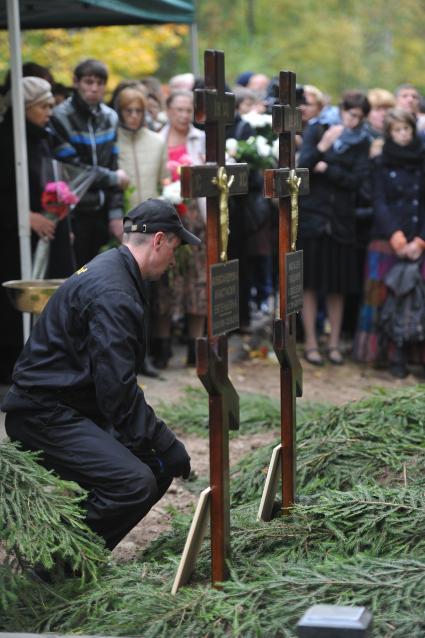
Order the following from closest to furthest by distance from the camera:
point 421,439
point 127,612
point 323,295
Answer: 1. point 127,612
2. point 421,439
3. point 323,295

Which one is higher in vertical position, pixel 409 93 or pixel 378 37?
pixel 378 37

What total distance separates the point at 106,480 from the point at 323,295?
250 inches

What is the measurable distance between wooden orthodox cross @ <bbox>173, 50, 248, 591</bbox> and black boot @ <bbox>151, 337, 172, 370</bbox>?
5263 mm

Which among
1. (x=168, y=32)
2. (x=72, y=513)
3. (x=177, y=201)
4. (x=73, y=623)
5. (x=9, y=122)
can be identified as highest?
(x=168, y=32)

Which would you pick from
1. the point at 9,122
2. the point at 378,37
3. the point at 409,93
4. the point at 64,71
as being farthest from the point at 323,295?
the point at 378,37

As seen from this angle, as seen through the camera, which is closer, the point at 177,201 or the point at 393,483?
the point at 393,483

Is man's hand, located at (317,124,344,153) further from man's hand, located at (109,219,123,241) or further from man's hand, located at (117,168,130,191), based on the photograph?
man's hand, located at (109,219,123,241)

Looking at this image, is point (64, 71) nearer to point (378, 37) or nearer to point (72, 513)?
point (378, 37)

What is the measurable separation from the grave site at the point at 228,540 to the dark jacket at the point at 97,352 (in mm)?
318

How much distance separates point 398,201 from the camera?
9875 mm

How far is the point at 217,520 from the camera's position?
14.7 ft

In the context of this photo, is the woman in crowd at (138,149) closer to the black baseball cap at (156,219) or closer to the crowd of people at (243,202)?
the crowd of people at (243,202)

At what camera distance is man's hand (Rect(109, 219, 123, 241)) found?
29.4 ft


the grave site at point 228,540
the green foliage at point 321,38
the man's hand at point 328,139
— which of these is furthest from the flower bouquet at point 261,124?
the green foliage at point 321,38
